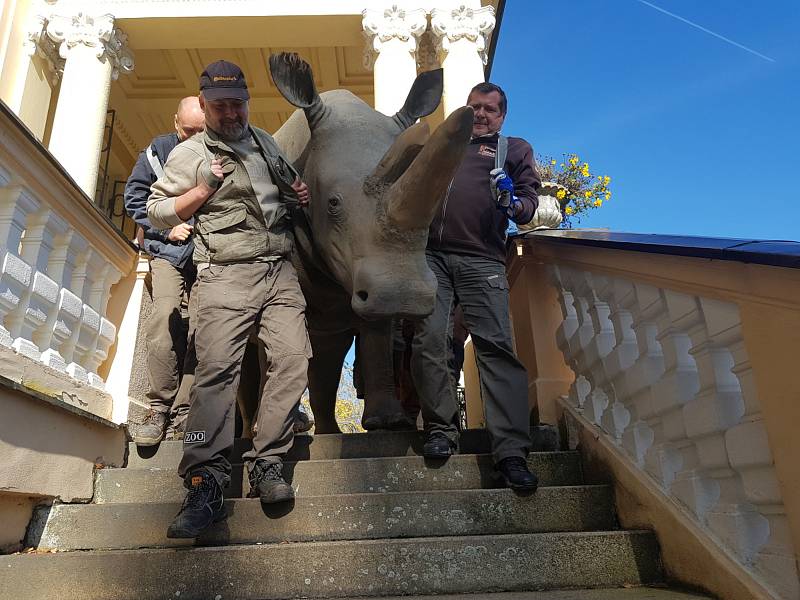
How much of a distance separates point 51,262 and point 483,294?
223 centimetres

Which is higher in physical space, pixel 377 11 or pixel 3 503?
pixel 377 11

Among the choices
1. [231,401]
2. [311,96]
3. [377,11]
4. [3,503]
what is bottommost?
[3,503]

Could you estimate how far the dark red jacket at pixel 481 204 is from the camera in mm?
3051

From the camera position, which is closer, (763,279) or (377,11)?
(763,279)

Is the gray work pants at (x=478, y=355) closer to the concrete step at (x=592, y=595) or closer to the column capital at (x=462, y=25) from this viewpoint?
the concrete step at (x=592, y=595)

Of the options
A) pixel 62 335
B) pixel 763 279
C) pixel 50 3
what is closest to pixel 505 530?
pixel 763 279

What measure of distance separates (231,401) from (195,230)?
0.83m

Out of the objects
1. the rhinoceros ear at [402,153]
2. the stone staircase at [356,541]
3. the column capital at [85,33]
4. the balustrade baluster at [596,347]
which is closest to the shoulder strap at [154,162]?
the stone staircase at [356,541]

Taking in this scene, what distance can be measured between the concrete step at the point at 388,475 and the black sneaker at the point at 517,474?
10cm

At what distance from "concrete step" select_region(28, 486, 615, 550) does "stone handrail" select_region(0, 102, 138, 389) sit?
A: 0.92 metres

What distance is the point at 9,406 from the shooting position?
2486 mm

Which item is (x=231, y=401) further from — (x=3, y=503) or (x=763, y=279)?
(x=763, y=279)

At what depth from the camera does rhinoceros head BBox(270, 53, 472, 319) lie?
80.4 inches

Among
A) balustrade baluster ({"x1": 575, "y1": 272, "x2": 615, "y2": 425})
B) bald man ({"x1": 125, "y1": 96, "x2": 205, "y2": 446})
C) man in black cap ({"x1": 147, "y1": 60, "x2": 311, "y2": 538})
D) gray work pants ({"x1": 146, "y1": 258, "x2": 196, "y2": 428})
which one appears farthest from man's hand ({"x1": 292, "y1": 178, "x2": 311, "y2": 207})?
balustrade baluster ({"x1": 575, "y1": 272, "x2": 615, "y2": 425})
